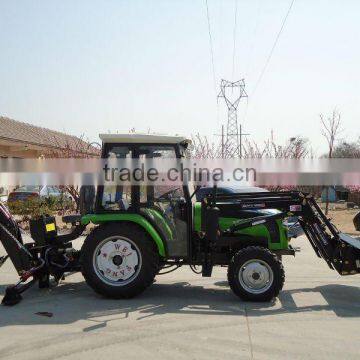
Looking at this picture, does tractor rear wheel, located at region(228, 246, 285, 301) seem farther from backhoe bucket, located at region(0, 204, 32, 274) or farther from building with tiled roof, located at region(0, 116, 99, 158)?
building with tiled roof, located at region(0, 116, 99, 158)

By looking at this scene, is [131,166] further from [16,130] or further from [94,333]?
[16,130]

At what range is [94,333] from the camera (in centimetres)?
543

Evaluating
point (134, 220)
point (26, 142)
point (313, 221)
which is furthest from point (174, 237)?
point (26, 142)

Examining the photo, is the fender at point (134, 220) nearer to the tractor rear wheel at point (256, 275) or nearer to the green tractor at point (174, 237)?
the green tractor at point (174, 237)

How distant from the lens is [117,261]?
22.9 ft

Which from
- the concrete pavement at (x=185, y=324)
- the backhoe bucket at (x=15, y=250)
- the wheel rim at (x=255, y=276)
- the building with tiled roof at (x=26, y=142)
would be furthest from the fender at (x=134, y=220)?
the building with tiled roof at (x=26, y=142)

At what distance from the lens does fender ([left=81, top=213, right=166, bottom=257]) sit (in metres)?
6.90

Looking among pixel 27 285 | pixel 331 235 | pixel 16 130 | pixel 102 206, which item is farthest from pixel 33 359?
pixel 16 130

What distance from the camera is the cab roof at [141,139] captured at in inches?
277

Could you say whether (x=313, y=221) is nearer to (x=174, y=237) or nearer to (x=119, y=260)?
(x=174, y=237)

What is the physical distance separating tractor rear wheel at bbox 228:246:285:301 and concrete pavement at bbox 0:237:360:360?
0.15 meters

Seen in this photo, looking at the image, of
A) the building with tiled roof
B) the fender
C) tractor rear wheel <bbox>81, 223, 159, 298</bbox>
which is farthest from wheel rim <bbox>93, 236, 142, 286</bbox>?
the building with tiled roof

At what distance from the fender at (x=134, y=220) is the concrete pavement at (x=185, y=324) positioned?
2.46 ft

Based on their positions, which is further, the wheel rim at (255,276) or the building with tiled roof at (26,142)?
the building with tiled roof at (26,142)
